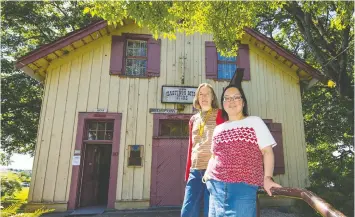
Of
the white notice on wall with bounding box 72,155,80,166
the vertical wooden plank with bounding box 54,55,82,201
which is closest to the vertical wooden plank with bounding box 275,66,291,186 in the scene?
the white notice on wall with bounding box 72,155,80,166

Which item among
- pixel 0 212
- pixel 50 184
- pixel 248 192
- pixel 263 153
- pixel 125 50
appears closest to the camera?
pixel 248 192

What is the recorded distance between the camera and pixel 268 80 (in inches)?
347

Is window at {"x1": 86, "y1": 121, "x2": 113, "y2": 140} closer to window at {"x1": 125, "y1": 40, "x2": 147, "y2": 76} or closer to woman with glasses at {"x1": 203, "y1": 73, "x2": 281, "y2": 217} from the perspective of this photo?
window at {"x1": 125, "y1": 40, "x2": 147, "y2": 76}

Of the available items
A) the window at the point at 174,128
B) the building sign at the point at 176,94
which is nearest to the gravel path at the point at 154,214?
the window at the point at 174,128

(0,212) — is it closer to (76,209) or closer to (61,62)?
(76,209)

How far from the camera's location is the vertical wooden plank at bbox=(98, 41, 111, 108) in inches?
Result: 312

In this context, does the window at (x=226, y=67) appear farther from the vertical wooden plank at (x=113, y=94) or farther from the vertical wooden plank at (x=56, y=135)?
the vertical wooden plank at (x=56, y=135)

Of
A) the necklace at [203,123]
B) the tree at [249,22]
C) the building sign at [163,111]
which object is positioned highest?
the tree at [249,22]

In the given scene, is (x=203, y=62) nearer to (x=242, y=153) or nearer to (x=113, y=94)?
(x=113, y=94)

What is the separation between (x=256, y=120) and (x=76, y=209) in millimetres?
6947

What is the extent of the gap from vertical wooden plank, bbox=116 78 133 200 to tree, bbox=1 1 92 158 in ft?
22.5

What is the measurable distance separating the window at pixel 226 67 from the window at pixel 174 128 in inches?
85.6

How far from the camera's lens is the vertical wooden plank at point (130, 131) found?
736cm

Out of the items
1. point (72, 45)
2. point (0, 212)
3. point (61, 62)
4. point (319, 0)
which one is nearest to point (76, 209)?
point (0, 212)
